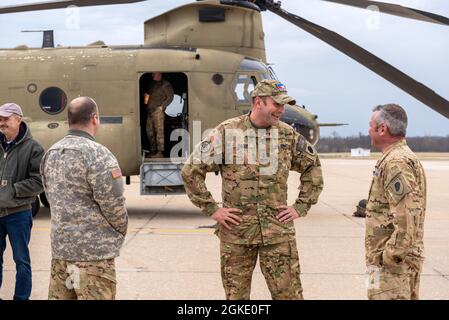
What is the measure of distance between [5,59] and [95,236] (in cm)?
886

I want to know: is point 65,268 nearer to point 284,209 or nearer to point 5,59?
point 284,209

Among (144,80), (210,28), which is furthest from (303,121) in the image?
(144,80)

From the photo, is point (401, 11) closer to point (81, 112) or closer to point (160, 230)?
point (160, 230)

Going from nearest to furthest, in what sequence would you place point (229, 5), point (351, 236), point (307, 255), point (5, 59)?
point (307, 255)
point (351, 236)
point (229, 5)
point (5, 59)

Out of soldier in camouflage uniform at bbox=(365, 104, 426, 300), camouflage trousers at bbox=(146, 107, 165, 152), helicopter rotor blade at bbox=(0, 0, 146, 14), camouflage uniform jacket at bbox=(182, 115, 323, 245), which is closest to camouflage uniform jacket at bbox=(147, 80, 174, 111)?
camouflage trousers at bbox=(146, 107, 165, 152)

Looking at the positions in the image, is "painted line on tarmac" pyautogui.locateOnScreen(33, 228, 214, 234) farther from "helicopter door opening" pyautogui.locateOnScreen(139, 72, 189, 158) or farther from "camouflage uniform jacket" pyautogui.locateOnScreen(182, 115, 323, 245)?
"camouflage uniform jacket" pyautogui.locateOnScreen(182, 115, 323, 245)

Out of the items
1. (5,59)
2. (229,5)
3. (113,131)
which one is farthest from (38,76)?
(229,5)

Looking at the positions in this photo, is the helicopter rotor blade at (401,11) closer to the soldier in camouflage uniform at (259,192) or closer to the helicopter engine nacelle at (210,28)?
the helicopter engine nacelle at (210,28)

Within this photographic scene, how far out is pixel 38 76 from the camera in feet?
36.6

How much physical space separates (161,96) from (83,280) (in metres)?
7.74

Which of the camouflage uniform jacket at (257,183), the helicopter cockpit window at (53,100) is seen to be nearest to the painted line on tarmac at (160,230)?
the helicopter cockpit window at (53,100)

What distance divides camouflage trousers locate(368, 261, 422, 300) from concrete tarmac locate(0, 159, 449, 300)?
1878 mm

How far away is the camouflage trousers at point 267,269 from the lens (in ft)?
13.4

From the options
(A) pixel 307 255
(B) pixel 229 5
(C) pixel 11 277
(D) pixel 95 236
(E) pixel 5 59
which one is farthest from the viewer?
(E) pixel 5 59
